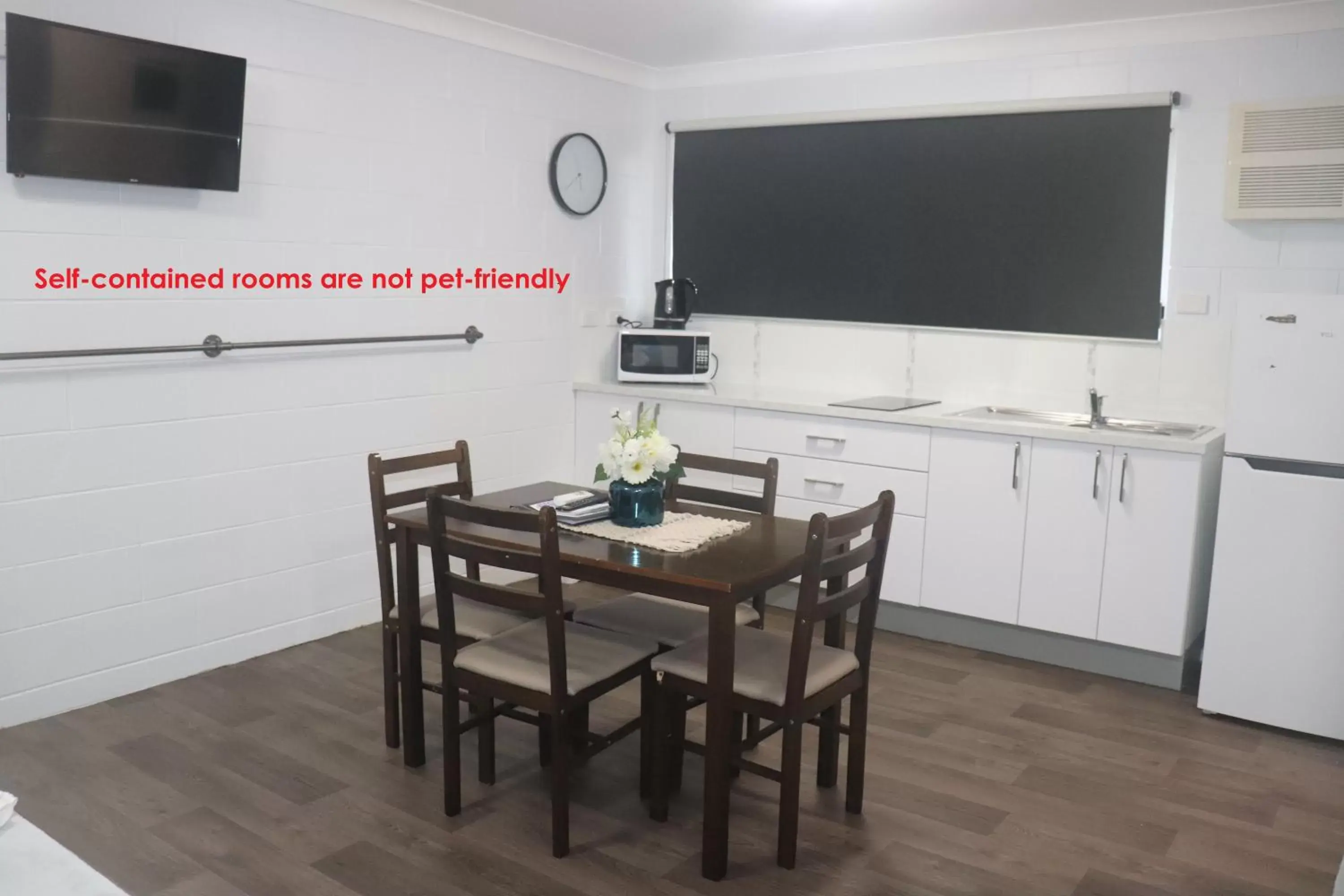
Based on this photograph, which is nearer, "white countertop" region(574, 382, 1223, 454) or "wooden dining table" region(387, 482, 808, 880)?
"wooden dining table" region(387, 482, 808, 880)

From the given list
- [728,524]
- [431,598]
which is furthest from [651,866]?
[431,598]

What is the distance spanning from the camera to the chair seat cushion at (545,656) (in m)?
2.60

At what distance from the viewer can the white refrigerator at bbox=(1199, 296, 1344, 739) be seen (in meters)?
3.25

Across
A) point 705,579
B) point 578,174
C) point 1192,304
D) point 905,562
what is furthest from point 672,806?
point 578,174

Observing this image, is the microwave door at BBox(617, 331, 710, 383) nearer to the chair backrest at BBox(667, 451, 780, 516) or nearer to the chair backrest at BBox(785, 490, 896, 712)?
the chair backrest at BBox(667, 451, 780, 516)

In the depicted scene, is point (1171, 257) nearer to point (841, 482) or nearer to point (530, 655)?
point (841, 482)

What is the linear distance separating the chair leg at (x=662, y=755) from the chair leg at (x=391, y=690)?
846 millimetres

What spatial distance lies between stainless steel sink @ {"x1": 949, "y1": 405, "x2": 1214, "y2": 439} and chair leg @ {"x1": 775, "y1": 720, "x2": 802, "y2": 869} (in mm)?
1924

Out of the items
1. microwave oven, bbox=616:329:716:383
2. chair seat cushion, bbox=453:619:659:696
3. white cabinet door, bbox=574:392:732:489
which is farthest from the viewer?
microwave oven, bbox=616:329:716:383

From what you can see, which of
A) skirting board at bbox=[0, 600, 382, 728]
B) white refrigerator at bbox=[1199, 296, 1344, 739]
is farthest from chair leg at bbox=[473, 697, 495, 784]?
white refrigerator at bbox=[1199, 296, 1344, 739]

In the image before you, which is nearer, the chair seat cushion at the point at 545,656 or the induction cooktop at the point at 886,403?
the chair seat cushion at the point at 545,656

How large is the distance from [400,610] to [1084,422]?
2720mm

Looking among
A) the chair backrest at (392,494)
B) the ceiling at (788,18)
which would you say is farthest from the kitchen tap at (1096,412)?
the chair backrest at (392,494)

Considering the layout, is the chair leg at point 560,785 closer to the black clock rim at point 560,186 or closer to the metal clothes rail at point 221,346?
the metal clothes rail at point 221,346
